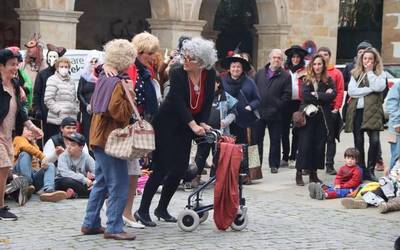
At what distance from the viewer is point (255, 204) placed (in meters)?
9.91

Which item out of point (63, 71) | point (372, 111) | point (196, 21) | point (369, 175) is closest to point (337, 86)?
point (372, 111)

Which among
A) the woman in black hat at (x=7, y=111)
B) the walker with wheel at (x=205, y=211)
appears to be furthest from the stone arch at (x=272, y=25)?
the woman in black hat at (x=7, y=111)

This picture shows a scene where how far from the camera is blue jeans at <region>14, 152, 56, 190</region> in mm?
9844

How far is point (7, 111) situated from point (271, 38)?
12872mm

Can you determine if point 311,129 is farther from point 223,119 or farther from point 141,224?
point 141,224

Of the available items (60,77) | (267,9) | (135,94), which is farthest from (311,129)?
(267,9)

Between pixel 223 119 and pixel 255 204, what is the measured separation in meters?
1.38

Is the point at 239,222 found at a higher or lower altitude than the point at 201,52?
lower

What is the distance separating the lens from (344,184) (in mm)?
10633

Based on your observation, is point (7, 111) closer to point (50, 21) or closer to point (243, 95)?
point (243, 95)

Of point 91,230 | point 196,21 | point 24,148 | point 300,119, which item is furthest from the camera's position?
point 196,21

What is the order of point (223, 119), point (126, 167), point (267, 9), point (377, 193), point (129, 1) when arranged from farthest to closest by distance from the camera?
point (129, 1), point (267, 9), point (223, 119), point (377, 193), point (126, 167)

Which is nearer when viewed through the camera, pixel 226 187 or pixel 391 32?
pixel 226 187

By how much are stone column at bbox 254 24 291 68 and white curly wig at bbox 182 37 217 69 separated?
12.2m
